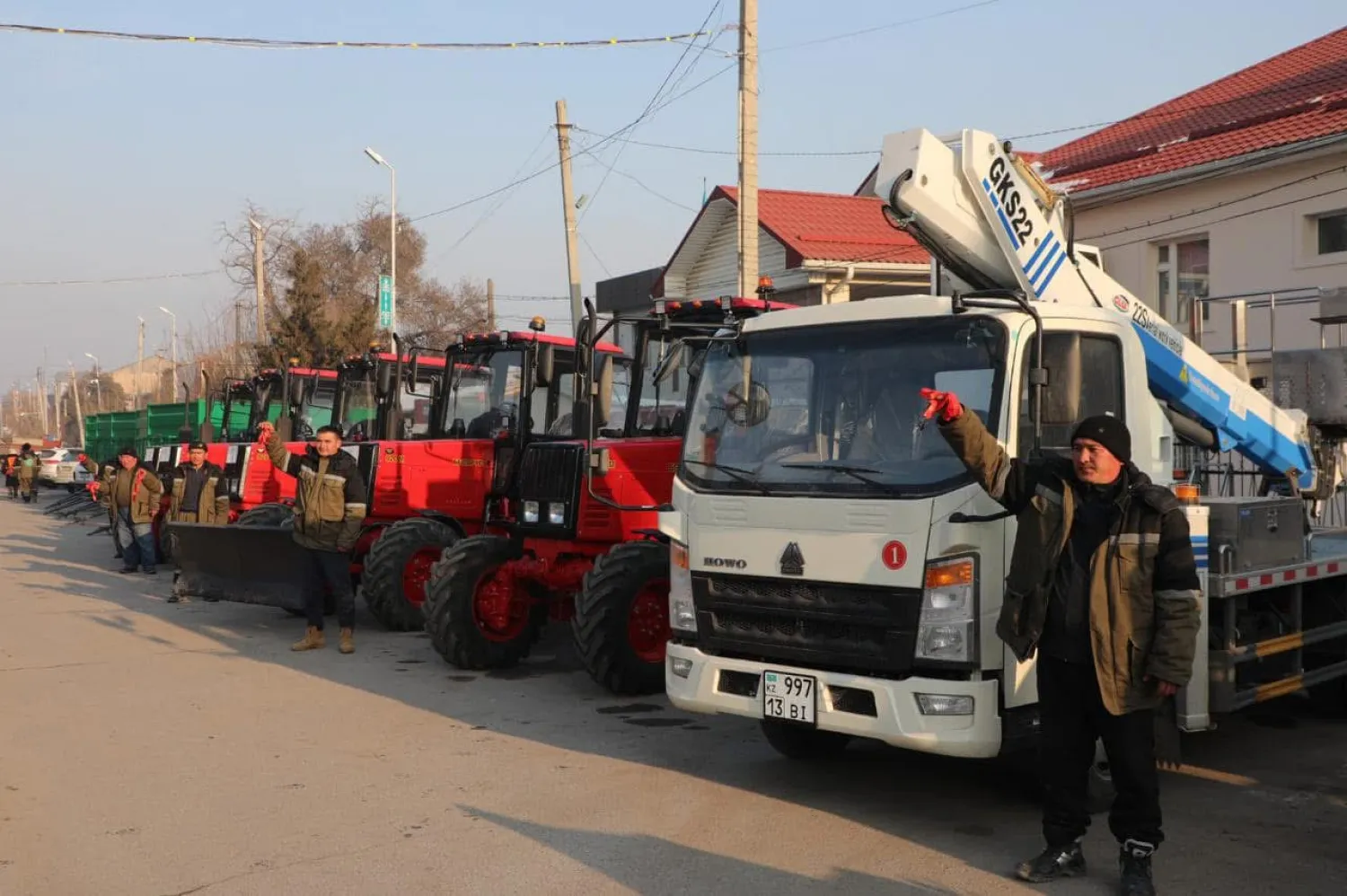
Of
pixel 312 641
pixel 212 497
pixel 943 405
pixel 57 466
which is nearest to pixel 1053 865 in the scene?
pixel 943 405

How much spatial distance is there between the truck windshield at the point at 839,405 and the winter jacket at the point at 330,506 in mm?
4733

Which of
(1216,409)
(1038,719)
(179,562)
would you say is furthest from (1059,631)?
(179,562)

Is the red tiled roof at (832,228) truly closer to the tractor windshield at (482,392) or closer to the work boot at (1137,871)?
the tractor windshield at (482,392)

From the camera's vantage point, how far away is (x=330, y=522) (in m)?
10.8

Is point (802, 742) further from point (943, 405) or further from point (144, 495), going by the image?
point (144, 495)

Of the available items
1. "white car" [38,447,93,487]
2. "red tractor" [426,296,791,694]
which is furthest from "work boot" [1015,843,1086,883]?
"white car" [38,447,93,487]

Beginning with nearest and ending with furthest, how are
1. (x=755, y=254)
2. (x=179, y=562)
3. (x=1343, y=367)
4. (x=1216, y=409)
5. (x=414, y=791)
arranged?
(x=414, y=791)
(x=1216, y=409)
(x=1343, y=367)
(x=179, y=562)
(x=755, y=254)

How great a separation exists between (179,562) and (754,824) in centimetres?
832

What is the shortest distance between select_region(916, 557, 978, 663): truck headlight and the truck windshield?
0.36 meters

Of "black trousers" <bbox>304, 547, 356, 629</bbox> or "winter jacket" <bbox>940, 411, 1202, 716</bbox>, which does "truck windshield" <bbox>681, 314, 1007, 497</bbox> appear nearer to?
"winter jacket" <bbox>940, 411, 1202, 716</bbox>

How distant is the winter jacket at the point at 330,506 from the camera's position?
35.5 feet

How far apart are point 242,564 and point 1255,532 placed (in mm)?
8599

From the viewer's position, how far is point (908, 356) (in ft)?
20.6

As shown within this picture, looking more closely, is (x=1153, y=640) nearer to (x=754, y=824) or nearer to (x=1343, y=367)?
(x=754, y=824)
